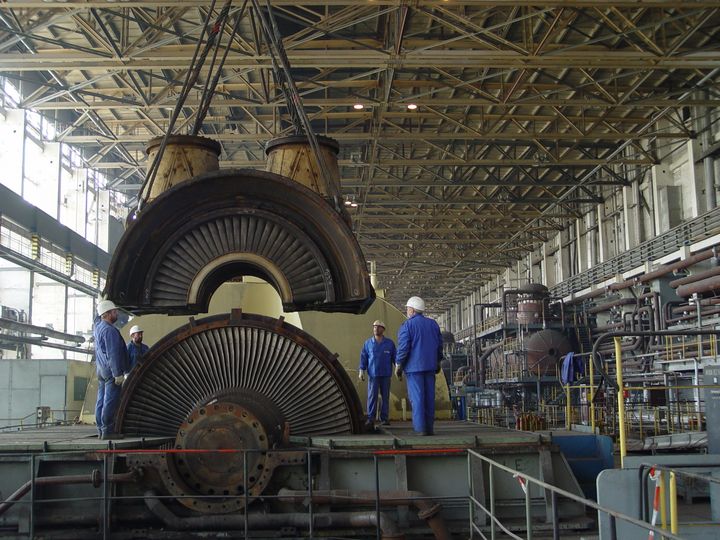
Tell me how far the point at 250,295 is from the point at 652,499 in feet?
→ 21.8

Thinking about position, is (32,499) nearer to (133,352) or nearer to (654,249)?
(133,352)

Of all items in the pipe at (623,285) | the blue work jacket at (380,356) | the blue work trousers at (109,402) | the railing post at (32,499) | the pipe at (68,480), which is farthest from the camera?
the pipe at (623,285)

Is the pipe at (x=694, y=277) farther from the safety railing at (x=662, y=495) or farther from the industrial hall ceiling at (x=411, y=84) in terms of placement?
the safety railing at (x=662, y=495)

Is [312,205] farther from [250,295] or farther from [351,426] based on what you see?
[250,295]

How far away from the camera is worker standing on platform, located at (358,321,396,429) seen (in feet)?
31.6

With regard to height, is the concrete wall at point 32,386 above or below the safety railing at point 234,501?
above

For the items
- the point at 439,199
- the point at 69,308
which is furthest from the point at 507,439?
the point at 69,308

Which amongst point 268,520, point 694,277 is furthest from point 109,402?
point 694,277

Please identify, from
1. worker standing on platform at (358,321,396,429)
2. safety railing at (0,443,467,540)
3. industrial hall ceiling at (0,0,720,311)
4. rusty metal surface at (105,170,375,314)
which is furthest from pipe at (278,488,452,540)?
industrial hall ceiling at (0,0,720,311)

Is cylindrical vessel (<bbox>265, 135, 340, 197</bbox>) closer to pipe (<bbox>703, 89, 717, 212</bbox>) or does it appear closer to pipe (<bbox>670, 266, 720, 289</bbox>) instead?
pipe (<bbox>670, 266, 720, 289</bbox>)

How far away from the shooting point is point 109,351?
7996mm

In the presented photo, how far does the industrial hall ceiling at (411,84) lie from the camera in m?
17.2

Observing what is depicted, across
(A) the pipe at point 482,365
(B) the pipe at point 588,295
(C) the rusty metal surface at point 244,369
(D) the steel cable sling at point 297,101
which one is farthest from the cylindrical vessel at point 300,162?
(A) the pipe at point 482,365

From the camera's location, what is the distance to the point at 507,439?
6.71m
